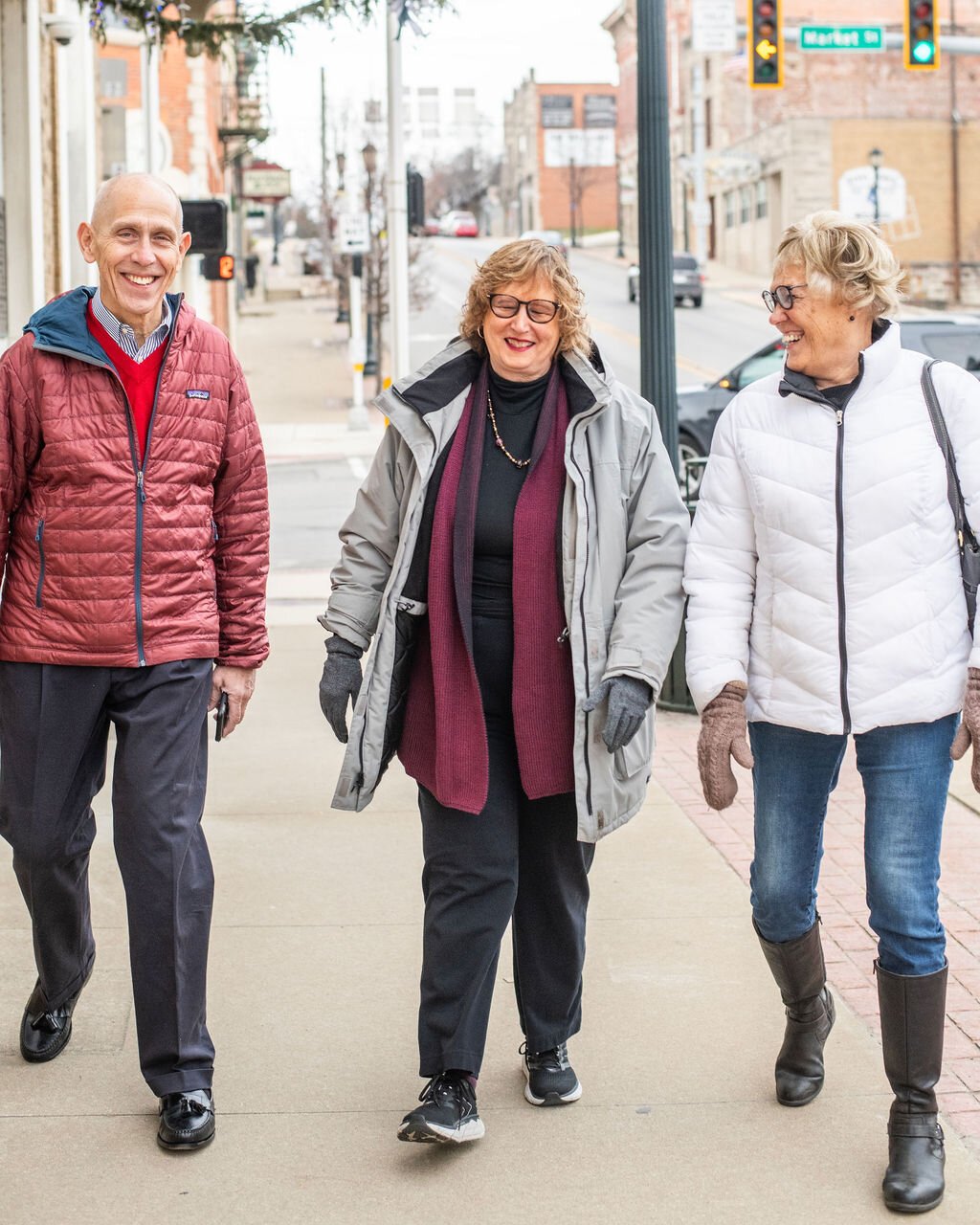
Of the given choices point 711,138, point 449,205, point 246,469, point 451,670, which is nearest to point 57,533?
point 246,469

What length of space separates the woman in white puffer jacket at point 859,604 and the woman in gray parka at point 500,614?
0.19 meters

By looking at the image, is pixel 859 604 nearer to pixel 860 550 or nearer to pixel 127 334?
pixel 860 550

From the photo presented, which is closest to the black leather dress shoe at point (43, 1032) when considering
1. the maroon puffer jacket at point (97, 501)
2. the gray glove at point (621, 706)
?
the maroon puffer jacket at point (97, 501)

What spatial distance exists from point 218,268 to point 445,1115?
18738 mm

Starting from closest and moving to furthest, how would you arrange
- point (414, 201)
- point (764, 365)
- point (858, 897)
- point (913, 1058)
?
point (913, 1058) → point (858, 897) → point (764, 365) → point (414, 201)

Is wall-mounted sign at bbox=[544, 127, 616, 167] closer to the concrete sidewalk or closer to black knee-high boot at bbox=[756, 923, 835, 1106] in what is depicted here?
the concrete sidewalk

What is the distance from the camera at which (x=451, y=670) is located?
3.65m

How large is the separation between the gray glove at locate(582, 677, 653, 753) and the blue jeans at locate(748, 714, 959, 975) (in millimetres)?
288

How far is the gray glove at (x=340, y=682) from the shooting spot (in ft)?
12.2

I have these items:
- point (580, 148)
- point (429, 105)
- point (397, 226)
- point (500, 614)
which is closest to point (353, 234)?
point (397, 226)

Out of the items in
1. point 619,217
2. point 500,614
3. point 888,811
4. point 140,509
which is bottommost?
point 888,811

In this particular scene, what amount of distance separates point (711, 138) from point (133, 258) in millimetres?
74246

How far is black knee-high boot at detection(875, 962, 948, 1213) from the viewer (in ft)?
11.3

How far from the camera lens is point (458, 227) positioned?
9638 centimetres
